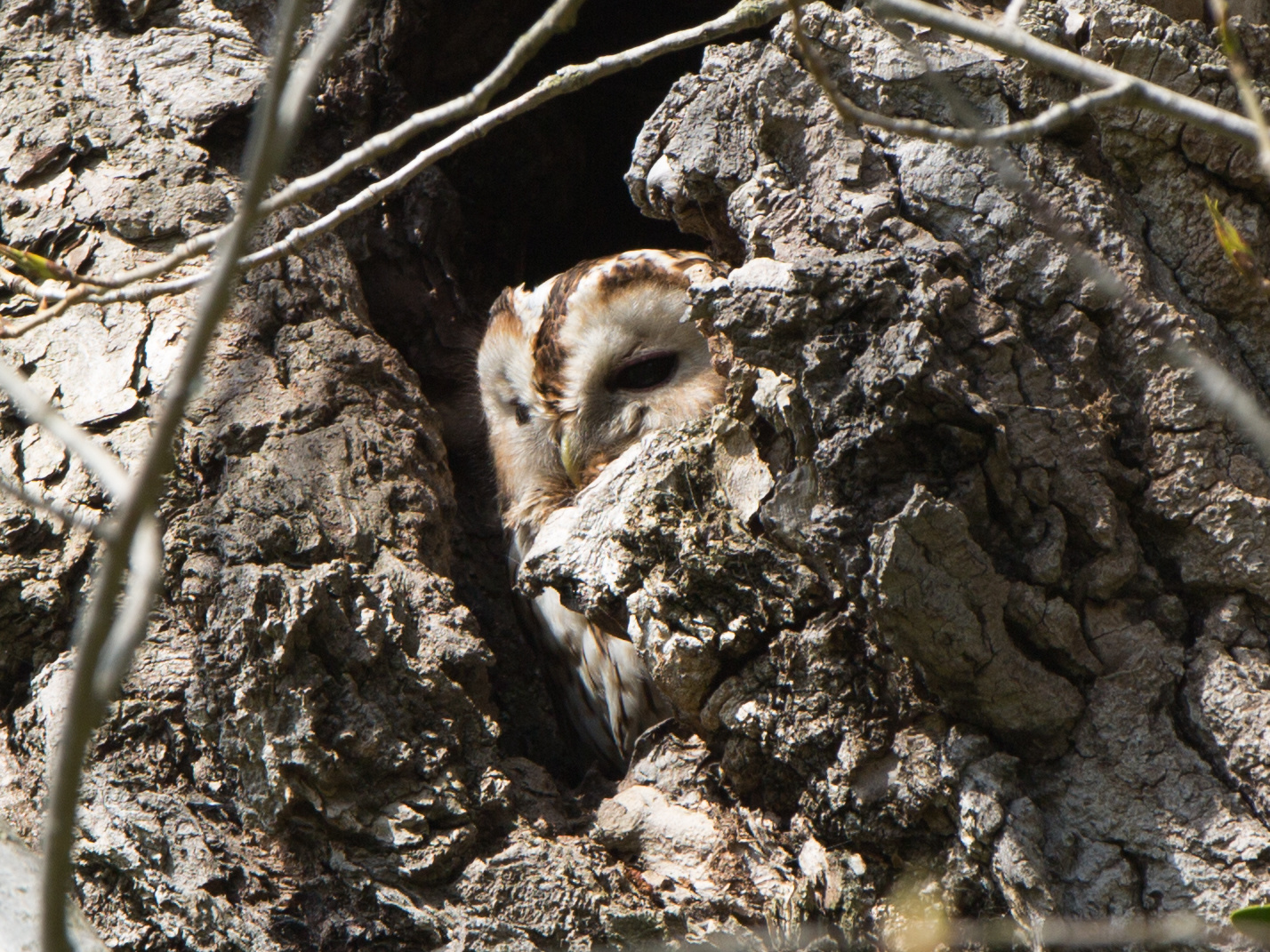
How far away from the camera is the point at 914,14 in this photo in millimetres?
969

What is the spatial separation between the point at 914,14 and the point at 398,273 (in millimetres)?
1932

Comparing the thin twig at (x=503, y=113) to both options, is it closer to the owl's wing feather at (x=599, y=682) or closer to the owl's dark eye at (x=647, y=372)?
the owl's wing feather at (x=599, y=682)

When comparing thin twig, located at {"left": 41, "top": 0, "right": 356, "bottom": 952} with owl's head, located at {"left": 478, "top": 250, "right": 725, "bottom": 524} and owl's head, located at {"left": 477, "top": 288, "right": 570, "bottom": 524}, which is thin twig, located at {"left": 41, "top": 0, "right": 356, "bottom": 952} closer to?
owl's head, located at {"left": 478, "top": 250, "right": 725, "bottom": 524}

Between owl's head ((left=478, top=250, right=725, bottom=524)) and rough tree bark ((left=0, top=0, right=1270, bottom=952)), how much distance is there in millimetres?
588

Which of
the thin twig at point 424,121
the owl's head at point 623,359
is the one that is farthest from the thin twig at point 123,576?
the owl's head at point 623,359

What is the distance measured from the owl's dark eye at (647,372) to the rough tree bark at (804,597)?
2.22 ft

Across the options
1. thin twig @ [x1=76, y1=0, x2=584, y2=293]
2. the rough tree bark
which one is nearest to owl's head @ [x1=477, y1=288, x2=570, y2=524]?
the rough tree bark

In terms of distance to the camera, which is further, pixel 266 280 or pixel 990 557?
pixel 266 280

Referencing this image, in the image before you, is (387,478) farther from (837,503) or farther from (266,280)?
(837,503)

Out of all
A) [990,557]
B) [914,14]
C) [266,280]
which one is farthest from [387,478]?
[914,14]

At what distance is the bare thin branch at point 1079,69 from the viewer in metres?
0.87

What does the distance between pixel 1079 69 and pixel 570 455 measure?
6.02 feet

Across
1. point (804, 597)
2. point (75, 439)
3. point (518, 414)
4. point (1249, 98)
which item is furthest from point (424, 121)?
point (518, 414)

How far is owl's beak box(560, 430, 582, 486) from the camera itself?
2.65 meters
